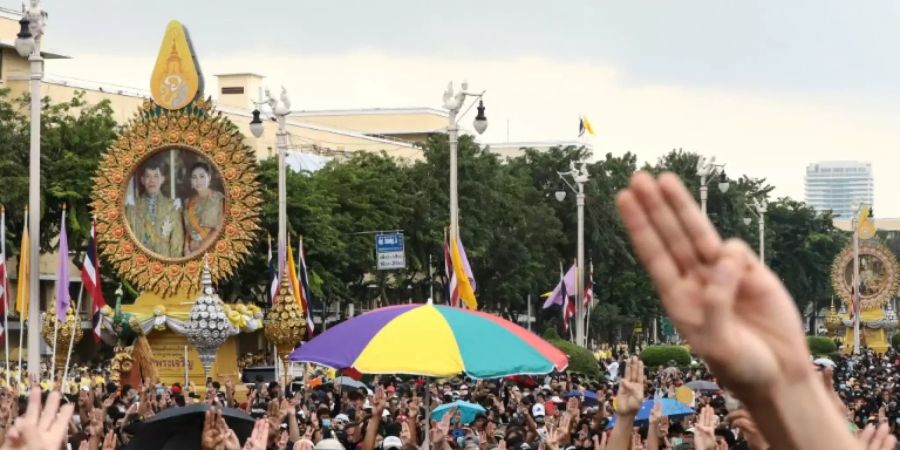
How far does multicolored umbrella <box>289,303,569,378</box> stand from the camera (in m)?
12.2

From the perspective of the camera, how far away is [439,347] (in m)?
12.4

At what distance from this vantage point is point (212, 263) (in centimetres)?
3766

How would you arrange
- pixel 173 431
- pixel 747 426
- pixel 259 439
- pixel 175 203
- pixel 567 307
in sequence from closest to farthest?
pixel 747 426 < pixel 259 439 < pixel 173 431 < pixel 175 203 < pixel 567 307

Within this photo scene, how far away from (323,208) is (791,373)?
5770 centimetres

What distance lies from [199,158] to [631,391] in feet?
98.1

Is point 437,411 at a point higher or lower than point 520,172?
lower

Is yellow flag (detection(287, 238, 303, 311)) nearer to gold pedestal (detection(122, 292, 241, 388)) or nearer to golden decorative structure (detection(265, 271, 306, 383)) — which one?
golden decorative structure (detection(265, 271, 306, 383))

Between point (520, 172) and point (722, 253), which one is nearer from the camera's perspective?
point (722, 253)

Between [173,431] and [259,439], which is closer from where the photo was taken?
[259,439]

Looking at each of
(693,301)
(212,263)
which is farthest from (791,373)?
(212,263)

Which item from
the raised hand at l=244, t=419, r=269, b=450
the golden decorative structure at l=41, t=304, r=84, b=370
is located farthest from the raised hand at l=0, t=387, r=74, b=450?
the golden decorative structure at l=41, t=304, r=84, b=370

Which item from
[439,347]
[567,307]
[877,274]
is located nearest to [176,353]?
[567,307]

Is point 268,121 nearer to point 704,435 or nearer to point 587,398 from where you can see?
point 587,398

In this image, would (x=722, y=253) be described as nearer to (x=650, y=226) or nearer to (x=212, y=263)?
(x=650, y=226)
